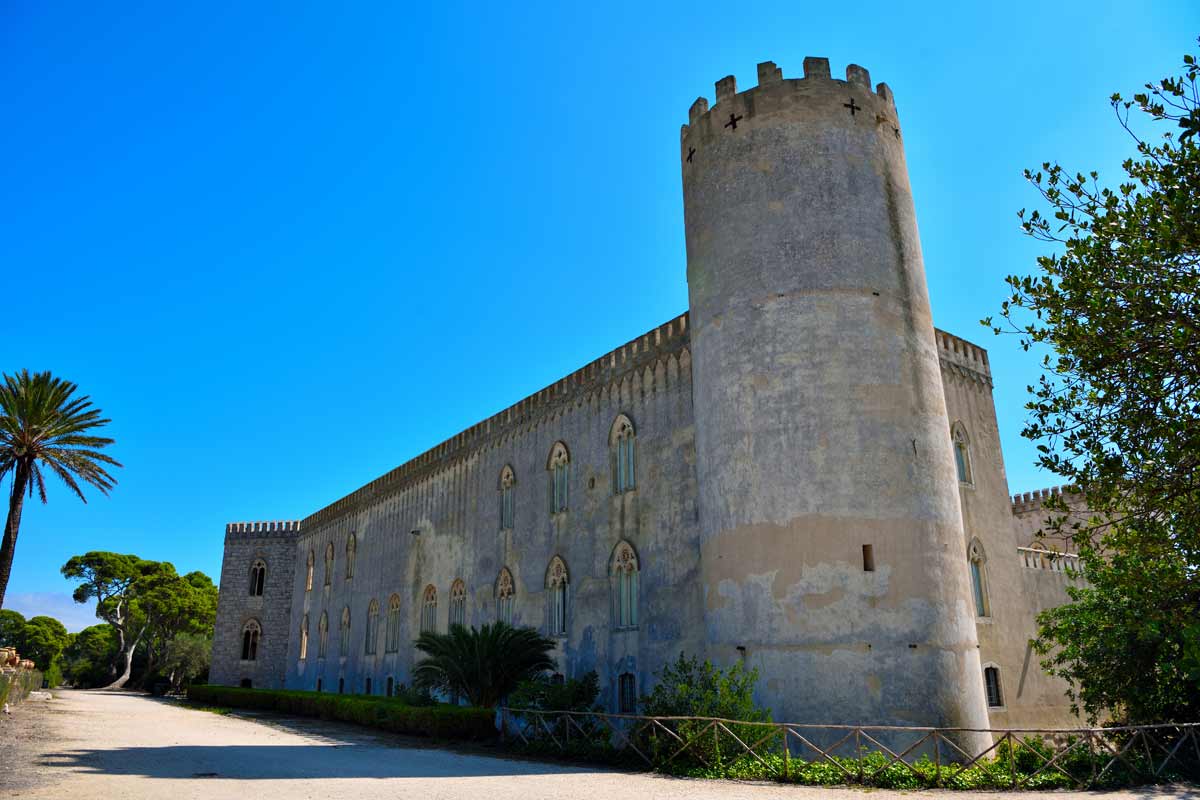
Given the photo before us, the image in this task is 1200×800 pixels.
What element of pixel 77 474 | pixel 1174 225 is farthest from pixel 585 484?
pixel 77 474

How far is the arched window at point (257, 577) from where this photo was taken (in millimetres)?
46656

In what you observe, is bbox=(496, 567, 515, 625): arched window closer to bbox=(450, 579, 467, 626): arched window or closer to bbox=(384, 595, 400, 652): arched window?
bbox=(450, 579, 467, 626): arched window

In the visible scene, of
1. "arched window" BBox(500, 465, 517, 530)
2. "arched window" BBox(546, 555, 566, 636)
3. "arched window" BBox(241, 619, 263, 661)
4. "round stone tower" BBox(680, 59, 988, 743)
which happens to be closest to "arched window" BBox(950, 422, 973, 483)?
"round stone tower" BBox(680, 59, 988, 743)

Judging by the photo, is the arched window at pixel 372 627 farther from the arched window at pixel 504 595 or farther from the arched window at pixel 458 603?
the arched window at pixel 504 595

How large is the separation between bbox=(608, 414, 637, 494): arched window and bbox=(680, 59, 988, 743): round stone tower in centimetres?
342

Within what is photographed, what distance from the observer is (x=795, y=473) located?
1522 cm

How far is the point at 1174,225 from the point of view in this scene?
28.4 ft

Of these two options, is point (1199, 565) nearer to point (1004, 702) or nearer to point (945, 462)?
point (945, 462)

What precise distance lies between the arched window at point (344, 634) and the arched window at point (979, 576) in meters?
26.7

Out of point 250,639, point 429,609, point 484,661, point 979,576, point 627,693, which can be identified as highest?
point 979,576

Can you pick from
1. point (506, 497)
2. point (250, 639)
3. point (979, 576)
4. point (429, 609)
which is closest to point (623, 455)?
point (506, 497)

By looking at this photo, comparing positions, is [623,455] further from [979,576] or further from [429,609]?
[429,609]

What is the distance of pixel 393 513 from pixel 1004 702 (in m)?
24.6

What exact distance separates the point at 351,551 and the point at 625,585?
2287 cm
